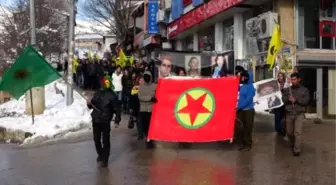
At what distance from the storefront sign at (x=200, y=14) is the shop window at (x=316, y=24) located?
217 centimetres

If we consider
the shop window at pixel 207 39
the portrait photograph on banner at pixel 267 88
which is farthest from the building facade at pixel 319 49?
the shop window at pixel 207 39

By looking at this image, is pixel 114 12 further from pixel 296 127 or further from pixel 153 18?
pixel 296 127

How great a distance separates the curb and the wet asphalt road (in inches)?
81.9

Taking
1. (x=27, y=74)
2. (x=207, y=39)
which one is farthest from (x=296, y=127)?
(x=207, y=39)

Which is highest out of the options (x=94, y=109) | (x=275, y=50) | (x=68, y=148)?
(x=275, y=50)

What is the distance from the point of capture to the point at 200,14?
2228 cm

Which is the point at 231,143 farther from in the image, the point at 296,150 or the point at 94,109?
the point at 94,109

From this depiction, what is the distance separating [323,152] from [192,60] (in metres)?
7.11

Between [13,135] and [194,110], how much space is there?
6543 millimetres

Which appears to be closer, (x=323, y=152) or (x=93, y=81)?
(x=323, y=152)

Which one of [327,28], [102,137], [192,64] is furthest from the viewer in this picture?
[327,28]

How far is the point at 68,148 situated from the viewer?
11.5 m

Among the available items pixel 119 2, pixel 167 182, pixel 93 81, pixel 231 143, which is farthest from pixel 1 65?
pixel 167 182

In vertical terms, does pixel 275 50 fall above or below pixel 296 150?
above
